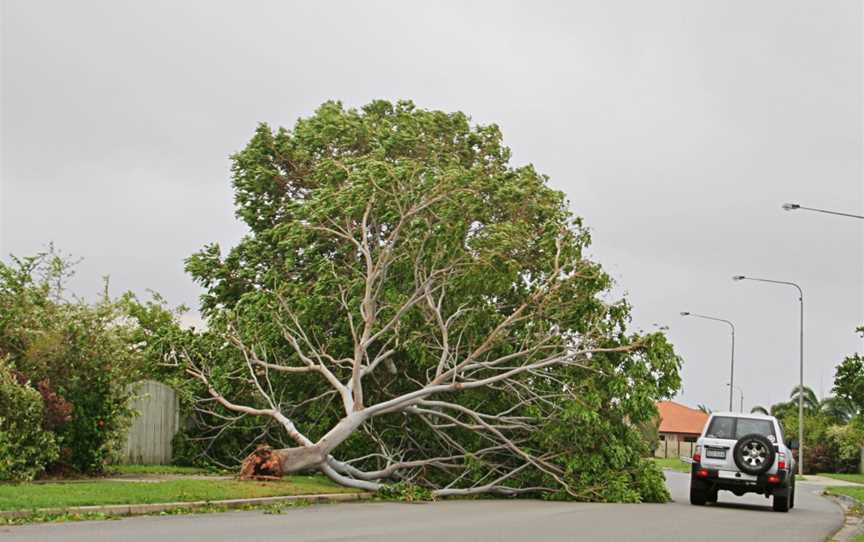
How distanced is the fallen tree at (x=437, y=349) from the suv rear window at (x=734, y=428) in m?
1.34

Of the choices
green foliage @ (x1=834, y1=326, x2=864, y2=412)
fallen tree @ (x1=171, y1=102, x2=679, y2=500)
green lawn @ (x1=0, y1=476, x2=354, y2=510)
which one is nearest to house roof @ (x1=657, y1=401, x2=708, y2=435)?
green foliage @ (x1=834, y1=326, x2=864, y2=412)

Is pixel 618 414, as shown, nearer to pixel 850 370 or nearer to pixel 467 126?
pixel 467 126

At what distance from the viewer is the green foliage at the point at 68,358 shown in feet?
70.8

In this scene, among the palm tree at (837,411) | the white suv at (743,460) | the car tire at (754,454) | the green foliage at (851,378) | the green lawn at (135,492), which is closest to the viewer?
the green lawn at (135,492)

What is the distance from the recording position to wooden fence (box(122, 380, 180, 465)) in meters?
26.2

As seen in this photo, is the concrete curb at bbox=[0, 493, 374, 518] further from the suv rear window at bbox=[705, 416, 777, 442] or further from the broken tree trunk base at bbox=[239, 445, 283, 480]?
the suv rear window at bbox=[705, 416, 777, 442]

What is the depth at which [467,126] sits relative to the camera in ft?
103

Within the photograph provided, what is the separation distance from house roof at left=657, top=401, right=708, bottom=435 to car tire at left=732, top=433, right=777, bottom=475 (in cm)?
7099

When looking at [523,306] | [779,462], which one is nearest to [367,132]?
[523,306]

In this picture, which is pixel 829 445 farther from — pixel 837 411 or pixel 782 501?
pixel 782 501

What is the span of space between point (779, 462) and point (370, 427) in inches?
347

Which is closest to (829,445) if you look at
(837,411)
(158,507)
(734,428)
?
(837,411)

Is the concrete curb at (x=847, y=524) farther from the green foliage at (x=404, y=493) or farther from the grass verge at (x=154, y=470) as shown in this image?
the grass verge at (x=154, y=470)

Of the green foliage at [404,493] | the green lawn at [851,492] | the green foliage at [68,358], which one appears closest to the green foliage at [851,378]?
the green lawn at [851,492]
